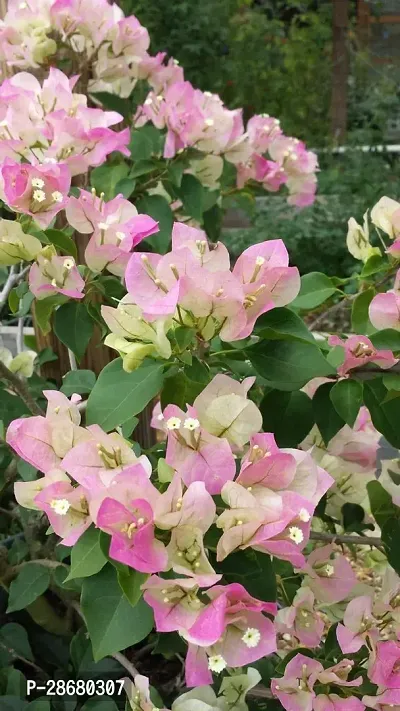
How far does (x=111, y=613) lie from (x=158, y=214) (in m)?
0.65

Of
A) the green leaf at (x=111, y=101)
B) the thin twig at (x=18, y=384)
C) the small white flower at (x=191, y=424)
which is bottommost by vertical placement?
the thin twig at (x=18, y=384)

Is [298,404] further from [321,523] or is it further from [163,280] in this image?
[321,523]

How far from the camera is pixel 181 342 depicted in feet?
1.45

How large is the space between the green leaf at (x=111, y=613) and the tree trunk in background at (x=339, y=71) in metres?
3.12

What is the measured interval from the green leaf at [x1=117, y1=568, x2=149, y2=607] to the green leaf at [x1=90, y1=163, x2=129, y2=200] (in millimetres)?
646

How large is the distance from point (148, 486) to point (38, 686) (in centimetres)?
65

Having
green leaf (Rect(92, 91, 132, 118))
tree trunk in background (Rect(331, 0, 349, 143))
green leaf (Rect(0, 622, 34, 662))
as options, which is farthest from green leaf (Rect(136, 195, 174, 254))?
tree trunk in background (Rect(331, 0, 349, 143))

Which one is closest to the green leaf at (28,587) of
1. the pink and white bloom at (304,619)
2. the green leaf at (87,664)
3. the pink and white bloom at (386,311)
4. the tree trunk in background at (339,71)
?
the green leaf at (87,664)

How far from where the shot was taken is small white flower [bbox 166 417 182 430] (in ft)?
1.33

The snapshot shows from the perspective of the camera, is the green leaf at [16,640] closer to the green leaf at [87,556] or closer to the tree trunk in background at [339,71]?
the green leaf at [87,556]

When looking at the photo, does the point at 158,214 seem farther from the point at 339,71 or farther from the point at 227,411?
the point at 339,71

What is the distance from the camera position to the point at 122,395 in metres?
0.45

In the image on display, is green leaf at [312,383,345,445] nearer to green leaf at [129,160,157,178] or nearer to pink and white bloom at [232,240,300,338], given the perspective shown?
pink and white bloom at [232,240,300,338]

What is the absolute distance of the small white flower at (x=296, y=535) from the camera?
40 cm
